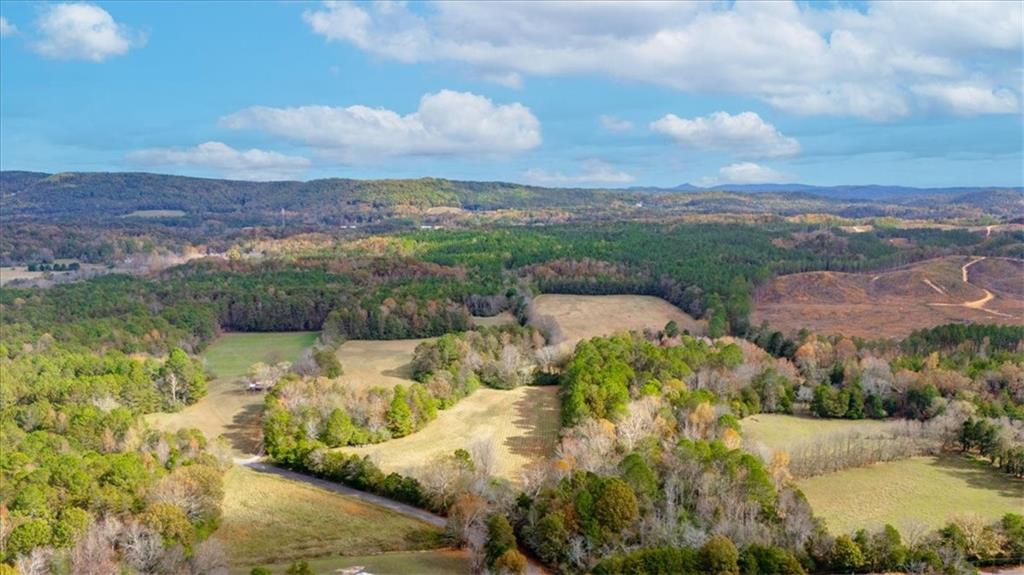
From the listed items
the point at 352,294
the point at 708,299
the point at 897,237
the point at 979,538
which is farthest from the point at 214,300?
the point at 897,237

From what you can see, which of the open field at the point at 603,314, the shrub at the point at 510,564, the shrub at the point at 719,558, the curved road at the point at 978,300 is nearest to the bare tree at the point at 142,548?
the shrub at the point at 510,564

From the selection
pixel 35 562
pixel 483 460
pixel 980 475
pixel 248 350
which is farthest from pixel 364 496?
pixel 248 350

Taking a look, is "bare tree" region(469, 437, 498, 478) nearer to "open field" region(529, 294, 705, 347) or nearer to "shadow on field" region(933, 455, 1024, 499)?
"shadow on field" region(933, 455, 1024, 499)

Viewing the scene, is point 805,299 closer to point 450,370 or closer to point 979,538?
point 450,370

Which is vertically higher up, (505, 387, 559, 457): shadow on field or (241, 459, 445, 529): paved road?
(505, 387, 559, 457): shadow on field

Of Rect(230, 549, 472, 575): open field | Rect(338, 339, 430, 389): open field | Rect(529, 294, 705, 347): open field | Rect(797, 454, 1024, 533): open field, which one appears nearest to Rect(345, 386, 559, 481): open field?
Rect(338, 339, 430, 389): open field

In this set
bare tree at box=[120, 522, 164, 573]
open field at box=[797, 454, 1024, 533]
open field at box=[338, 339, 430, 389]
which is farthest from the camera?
Answer: open field at box=[338, 339, 430, 389]

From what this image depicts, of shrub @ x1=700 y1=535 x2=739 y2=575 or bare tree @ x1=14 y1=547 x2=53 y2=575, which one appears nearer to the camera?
shrub @ x1=700 y1=535 x2=739 y2=575
